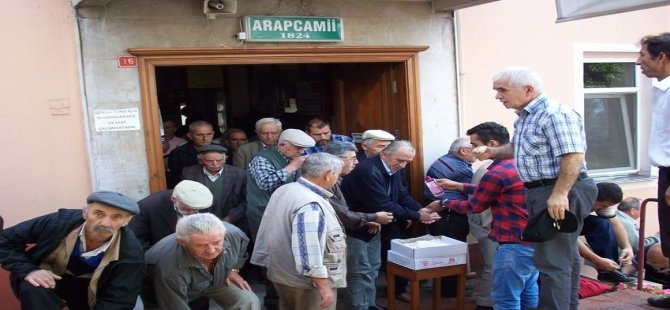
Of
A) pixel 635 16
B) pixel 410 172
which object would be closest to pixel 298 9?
pixel 410 172

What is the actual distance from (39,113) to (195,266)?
200 centimetres

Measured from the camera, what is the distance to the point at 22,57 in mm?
4559

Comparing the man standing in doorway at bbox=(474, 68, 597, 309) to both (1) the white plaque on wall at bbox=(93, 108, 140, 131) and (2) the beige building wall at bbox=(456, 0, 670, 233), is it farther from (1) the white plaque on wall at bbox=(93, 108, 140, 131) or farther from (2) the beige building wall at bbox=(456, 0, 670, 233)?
(1) the white plaque on wall at bbox=(93, 108, 140, 131)

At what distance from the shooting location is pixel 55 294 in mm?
3383

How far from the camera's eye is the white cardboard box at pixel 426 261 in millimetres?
4422

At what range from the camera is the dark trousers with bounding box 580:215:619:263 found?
5.19 m

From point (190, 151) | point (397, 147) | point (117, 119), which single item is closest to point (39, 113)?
point (117, 119)

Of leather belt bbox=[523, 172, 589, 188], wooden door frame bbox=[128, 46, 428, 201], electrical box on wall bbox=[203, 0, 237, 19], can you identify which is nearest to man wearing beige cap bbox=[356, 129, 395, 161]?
wooden door frame bbox=[128, 46, 428, 201]

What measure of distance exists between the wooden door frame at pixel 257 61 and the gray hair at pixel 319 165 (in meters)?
1.68

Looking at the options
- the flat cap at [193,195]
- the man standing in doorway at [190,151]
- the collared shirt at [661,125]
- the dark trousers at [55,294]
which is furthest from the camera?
the man standing in doorway at [190,151]

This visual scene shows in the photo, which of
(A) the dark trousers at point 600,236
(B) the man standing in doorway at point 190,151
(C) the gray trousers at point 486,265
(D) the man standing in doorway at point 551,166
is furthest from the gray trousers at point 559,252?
(B) the man standing in doorway at point 190,151

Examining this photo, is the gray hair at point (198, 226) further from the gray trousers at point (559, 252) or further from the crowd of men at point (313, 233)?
the gray trousers at point (559, 252)

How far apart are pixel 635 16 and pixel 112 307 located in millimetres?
6562

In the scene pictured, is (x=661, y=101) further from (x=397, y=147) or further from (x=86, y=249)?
(x=86, y=249)
